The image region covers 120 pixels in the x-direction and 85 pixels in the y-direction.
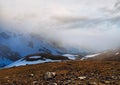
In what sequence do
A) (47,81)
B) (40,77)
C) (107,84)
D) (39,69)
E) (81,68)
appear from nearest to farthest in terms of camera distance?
(107,84) < (47,81) < (40,77) < (81,68) < (39,69)

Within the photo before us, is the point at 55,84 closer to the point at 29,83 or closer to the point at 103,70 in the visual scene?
the point at 29,83

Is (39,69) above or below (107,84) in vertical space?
above

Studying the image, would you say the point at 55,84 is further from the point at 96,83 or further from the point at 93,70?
the point at 93,70

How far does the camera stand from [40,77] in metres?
23.9

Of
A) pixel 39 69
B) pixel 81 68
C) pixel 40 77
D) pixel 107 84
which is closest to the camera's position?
pixel 107 84

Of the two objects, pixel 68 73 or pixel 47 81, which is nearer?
pixel 47 81

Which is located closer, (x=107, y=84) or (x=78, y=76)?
(x=107, y=84)

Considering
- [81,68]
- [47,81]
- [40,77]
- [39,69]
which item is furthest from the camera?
[39,69]

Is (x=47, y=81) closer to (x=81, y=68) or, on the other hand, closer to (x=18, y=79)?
(x=18, y=79)

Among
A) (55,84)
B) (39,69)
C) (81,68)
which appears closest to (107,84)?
(55,84)

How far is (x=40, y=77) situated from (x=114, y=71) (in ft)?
18.9

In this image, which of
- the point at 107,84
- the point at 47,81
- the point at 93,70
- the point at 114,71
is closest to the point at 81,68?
the point at 93,70

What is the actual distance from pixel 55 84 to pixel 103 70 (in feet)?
18.9

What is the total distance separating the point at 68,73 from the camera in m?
24.5
